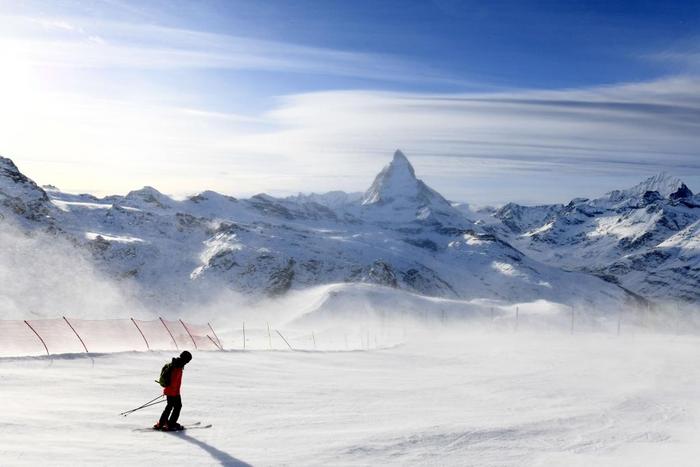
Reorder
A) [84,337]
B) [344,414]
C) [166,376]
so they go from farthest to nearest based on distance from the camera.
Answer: [84,337]
[344,414]
[166,376]

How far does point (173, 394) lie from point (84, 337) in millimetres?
18081

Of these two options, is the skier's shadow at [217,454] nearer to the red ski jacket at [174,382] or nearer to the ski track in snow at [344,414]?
the ski track in snow at [344,414]

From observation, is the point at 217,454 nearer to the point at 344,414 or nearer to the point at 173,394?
the point at 173,394

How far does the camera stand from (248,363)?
103 feet

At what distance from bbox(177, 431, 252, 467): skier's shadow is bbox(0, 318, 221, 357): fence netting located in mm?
14730

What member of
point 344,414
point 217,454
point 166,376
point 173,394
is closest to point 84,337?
point 344,414

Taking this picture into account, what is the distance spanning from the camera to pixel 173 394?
1597cm

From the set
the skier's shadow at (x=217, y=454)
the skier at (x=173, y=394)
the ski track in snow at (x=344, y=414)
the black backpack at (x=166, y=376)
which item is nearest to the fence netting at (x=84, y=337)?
the ski track in snow at (x=344, y=414)

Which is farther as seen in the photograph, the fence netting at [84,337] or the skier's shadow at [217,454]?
the fence netting at [84,337]

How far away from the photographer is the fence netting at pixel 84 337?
27875 mm

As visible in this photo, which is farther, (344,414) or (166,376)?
(344,414)

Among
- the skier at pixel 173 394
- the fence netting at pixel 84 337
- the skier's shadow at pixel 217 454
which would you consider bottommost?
the fence netting at pixel 84 337

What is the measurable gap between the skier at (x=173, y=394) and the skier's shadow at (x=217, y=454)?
420mm

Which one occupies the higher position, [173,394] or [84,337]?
[173,394]
